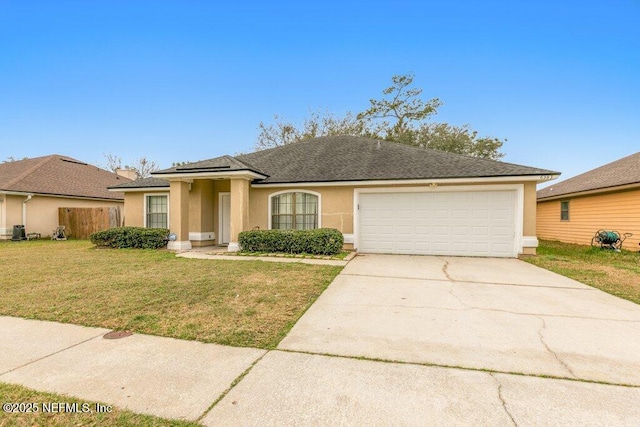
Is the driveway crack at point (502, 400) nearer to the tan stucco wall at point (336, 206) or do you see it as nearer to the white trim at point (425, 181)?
the white trim at point (425, 181)

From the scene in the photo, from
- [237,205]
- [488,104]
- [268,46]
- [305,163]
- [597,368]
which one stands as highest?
[268,46]

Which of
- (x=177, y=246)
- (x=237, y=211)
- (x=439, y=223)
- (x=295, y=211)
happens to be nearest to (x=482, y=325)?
(x=439, y=223)

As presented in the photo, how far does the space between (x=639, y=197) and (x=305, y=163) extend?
1319 centimetres

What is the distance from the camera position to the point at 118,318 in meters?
3.90

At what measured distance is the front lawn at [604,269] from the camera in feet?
19.0

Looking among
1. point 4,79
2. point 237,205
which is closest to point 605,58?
point 237,205

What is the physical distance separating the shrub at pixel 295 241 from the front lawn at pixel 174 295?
1.79 metres

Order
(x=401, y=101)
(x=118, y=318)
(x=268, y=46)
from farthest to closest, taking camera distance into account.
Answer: (x=401, y=101) < (x=268, y=46) < (x=118, y=318)

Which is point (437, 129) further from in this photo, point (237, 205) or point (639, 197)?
point (237, 205)

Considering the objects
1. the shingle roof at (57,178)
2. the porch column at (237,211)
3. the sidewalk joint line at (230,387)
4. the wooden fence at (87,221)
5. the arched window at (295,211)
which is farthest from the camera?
the wooden fence at (87,221)

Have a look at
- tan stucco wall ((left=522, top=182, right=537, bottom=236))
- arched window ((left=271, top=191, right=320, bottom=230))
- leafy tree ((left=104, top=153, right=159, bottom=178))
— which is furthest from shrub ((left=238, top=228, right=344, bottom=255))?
leafy tree ((left=104, top=153, right=159, bottom=178))

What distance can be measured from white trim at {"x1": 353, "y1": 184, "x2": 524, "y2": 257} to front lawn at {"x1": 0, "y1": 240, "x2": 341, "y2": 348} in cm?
370

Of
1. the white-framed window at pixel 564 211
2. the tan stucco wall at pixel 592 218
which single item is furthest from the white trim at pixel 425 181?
the white-framed window at pixel 564 211

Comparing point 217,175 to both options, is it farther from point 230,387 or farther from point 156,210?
point 230,387
